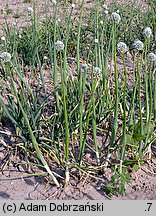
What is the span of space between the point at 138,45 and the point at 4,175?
1.03 metres

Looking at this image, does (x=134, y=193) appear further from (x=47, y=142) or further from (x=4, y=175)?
(x=4, y=175)

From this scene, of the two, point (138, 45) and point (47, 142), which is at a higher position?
point (138, 45)

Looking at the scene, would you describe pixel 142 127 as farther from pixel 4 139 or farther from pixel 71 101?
pixel 4 139

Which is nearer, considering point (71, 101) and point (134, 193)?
point (134, 193)

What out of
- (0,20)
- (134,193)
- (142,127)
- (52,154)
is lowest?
(134,193)

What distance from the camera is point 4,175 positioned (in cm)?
224

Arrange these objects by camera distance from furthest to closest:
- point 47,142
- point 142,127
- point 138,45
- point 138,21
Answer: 1. point 138,21
2. point 47,142
3. point 142,127
4. point 138,45

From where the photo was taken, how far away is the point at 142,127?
7.14 feet

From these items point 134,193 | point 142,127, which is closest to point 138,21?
point 142,127

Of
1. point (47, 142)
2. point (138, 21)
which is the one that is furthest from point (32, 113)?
point (138, 21)

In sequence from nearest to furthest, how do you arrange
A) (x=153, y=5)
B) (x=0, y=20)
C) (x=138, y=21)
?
(x=138, y=21) < (x=153, y=5) < (x=0, y=20)

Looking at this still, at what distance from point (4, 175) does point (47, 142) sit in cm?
31

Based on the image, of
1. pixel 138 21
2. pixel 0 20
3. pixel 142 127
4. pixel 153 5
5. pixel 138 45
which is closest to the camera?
pixel 138 45

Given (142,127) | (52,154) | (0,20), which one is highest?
(0,20)
